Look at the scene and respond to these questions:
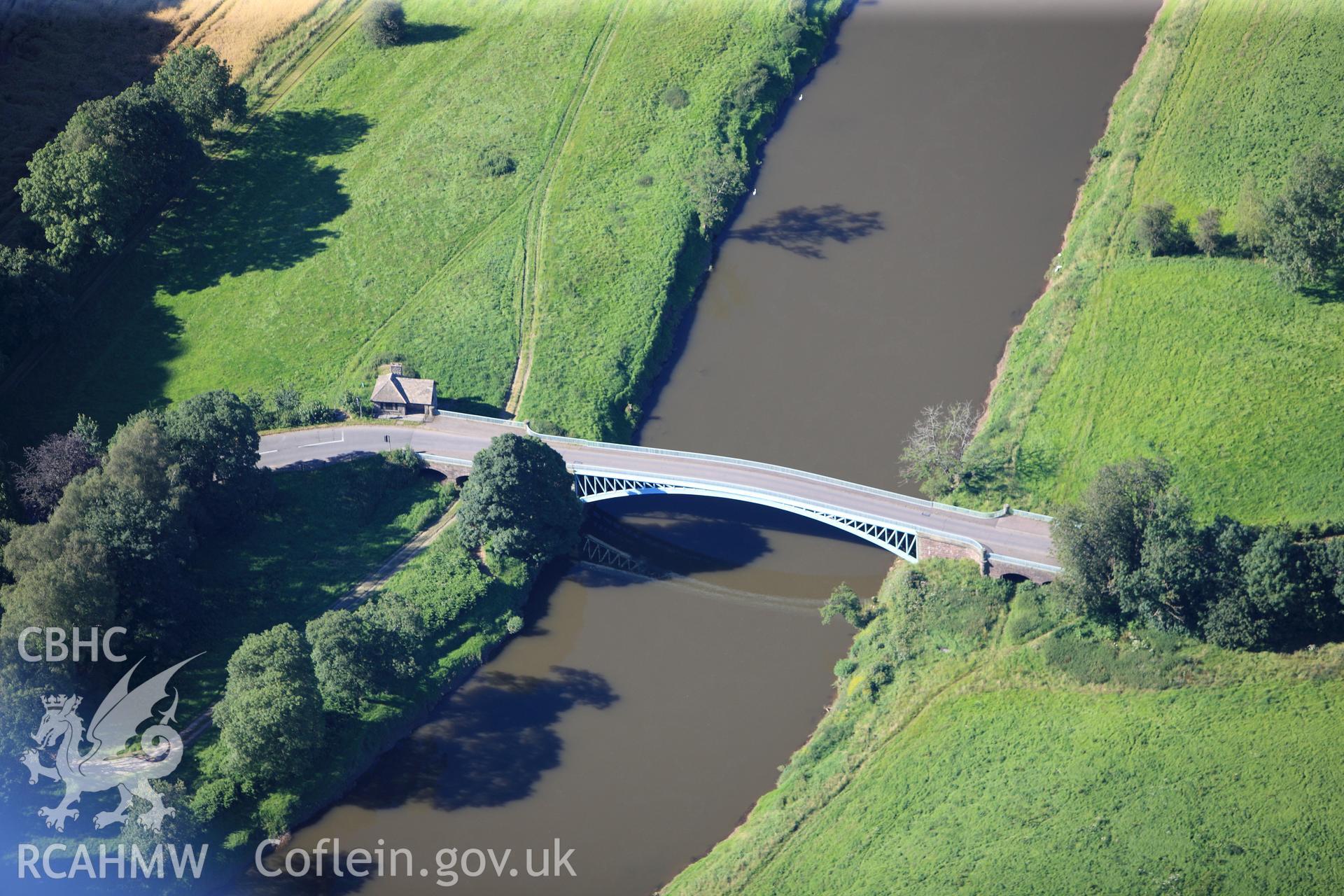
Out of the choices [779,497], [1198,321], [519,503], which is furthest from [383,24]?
A: [1198,321]

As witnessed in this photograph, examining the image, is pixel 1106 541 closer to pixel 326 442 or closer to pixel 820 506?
pixel 820 506

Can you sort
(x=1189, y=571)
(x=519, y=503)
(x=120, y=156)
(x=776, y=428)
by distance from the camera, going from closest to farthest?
1. (x=1189, y=571)
2. (x=519, y=503)
3. (x=776, y=428)
4. (x=120, y=156)

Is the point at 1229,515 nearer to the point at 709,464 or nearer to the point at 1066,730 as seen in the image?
the point at 1066,730

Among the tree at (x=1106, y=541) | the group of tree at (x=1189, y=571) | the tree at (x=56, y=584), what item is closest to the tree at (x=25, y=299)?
the tree at (x=56, y=584)

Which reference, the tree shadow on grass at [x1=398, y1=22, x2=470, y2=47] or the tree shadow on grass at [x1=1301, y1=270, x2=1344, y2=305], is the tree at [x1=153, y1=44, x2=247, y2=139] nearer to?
the tree shadow on grass at [x1=398, y1=22, x2=470, y2=47]

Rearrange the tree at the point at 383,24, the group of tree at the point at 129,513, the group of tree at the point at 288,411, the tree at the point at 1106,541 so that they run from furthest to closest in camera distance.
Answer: the tree at the point at 383,24 < the group of tree at the point at 288,411 < the group of tree at the point at 129,513 < the tree at the point at 1106,541

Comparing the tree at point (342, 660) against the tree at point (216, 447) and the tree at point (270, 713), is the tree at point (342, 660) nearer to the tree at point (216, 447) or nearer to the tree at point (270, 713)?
the tree at point (270, 713)
